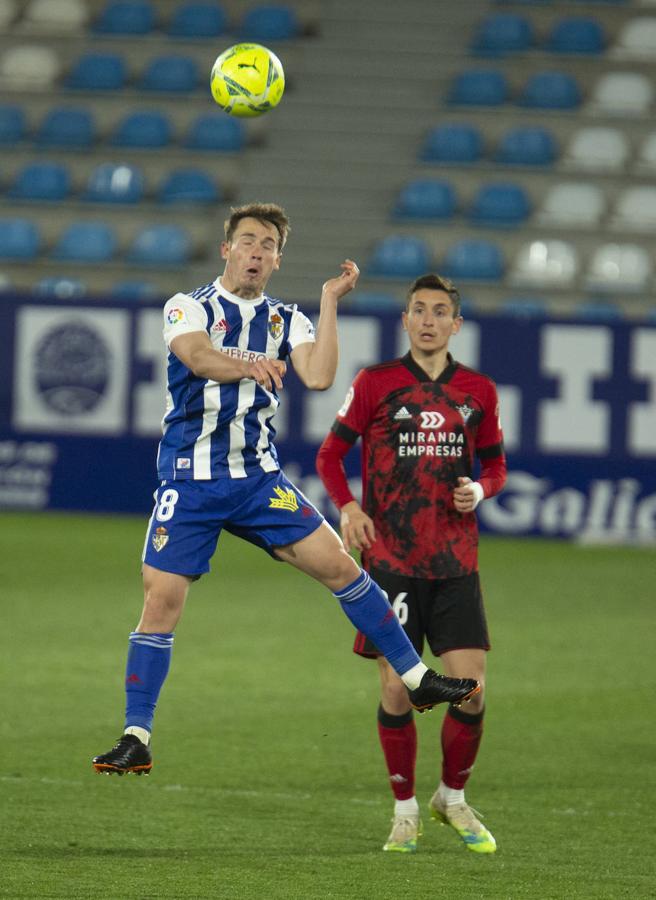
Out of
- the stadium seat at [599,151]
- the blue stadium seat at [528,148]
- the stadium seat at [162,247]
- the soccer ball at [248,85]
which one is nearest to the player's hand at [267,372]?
the soccer ball at [248,85]

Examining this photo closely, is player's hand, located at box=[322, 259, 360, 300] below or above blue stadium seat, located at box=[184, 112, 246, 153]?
below

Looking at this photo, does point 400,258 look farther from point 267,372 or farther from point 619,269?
point 267,372

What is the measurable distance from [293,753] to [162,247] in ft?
42.1

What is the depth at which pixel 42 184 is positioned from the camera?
2075cm

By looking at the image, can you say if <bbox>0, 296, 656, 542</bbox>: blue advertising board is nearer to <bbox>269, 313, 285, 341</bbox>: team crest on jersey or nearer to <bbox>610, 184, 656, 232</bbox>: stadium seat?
<bbox>610, 184, 656, 232</bbox>: stadium seat

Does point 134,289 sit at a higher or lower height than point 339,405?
higher

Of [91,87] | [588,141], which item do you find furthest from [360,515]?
[91,87]

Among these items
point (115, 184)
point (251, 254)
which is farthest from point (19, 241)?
point (251, 254)

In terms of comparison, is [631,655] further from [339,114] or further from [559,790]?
[339,114]

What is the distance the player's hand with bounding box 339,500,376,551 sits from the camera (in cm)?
574

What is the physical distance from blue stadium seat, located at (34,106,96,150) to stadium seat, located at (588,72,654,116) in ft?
20.8

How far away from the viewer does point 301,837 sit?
5.94 meters

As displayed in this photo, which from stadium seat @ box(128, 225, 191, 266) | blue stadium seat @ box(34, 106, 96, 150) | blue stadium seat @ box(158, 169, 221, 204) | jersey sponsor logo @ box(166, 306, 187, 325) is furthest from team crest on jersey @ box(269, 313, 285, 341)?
blue stadium seat @ box(34, 106, 96, 150)

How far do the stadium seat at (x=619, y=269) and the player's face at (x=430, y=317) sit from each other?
12979mm
